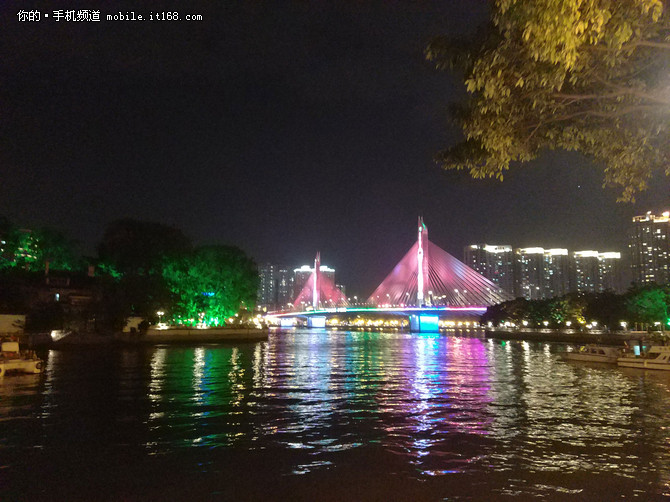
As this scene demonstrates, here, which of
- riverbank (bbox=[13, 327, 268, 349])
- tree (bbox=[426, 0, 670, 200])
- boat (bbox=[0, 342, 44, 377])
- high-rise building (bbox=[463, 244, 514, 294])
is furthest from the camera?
high-rise building (bbox=[463, 244, 514, 294])

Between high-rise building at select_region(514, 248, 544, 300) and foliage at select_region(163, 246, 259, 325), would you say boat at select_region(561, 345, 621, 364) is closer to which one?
foliage at select_region(163, 246, 259, 325)

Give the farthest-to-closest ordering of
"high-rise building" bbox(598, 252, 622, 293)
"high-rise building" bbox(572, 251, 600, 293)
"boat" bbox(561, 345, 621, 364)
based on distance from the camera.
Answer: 1. "high-rise building" bbox(572, 251, 600, 293)
2. "high-rise building" bbox(598, 252, 622, 293)
3. "boat" bbox(561, 345, 621, 364)

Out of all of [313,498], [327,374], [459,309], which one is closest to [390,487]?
[313,498]

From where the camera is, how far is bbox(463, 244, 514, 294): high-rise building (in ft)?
559

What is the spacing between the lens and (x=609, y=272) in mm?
160750

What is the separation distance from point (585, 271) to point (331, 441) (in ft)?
561

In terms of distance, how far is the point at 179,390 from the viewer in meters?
17.1

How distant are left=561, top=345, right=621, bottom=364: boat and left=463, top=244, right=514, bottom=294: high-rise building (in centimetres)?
14062

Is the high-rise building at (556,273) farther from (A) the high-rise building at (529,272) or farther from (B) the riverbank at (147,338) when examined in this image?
(B) the riverbank at (147,338)

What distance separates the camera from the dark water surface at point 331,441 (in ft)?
23.0

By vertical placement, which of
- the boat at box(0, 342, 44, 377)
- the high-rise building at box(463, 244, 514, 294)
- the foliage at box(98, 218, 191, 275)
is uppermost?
the high-rise building at box(463, 244, 514, 294)

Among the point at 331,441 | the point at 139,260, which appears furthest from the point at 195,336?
the point at 331,441

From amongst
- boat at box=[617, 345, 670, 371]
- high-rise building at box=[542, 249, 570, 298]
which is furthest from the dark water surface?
high-rise building at box=[542, 249, 570, 298]

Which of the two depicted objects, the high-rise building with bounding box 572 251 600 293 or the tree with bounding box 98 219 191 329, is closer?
the tree with bounding box 98 219 191 329
